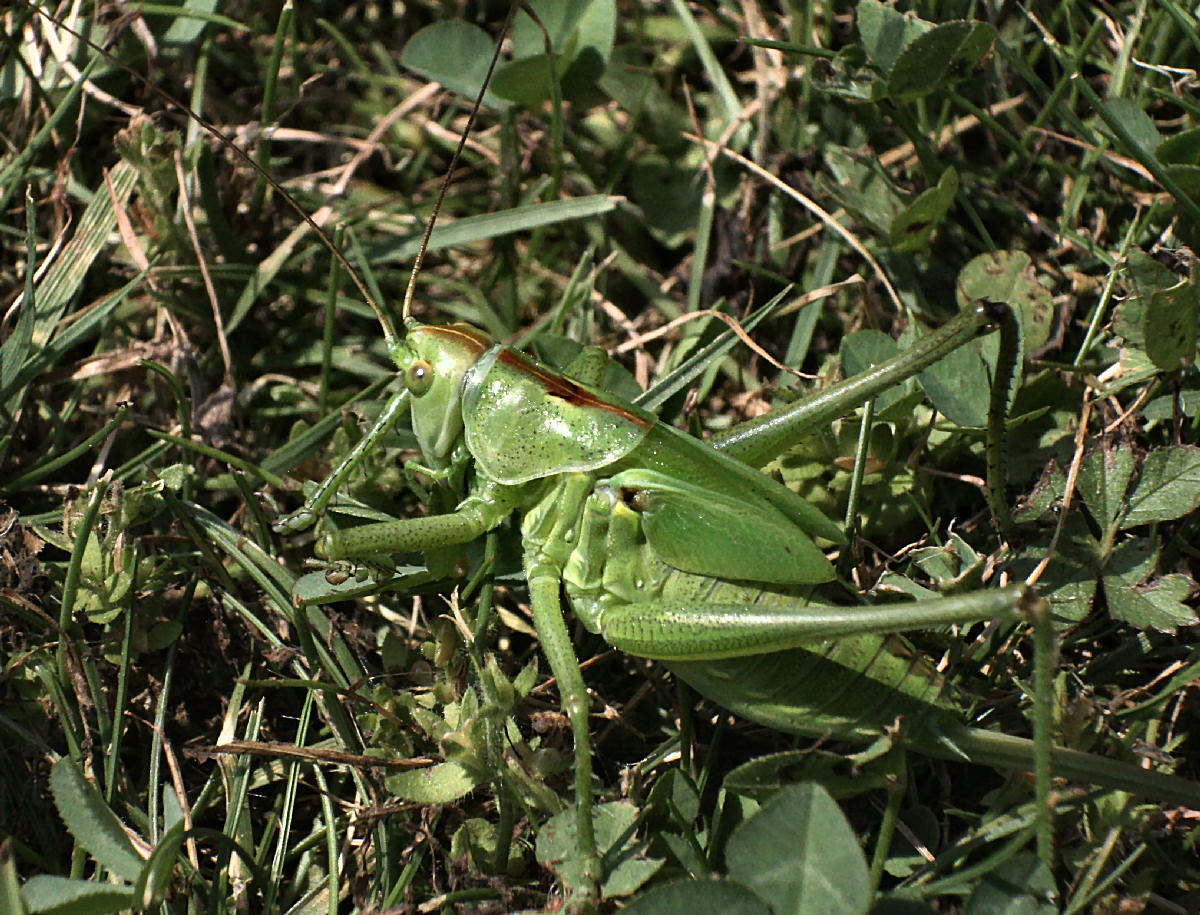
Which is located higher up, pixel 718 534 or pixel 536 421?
pixel 536 421

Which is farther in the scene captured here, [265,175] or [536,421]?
[265,175]

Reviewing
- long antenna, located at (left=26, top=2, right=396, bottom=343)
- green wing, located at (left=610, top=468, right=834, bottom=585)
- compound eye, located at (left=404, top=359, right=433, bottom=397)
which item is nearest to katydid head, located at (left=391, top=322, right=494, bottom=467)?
compound eye, located at (left=404, top=359, right=433, bottom=397)

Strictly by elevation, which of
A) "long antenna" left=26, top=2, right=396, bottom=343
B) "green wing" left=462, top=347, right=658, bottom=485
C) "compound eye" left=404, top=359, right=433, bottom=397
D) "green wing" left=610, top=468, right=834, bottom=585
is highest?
"long antenna" left=26, top=2, right=396, bottom=343

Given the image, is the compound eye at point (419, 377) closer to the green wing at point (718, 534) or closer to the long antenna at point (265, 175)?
the long antenna at point (265, 175)

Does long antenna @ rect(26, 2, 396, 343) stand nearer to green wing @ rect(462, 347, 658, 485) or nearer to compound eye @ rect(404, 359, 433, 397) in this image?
compound eye @ rect(404, 359, 433, 397)

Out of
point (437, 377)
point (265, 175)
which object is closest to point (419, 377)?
point (437, 377)

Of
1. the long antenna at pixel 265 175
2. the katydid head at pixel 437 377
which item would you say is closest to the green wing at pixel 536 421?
the katydid head at pixel 437 377

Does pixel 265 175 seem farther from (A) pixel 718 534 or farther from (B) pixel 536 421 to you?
(A) pixel 718 534

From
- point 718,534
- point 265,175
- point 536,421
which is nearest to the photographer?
point 718,534

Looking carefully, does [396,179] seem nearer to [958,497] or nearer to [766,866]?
[958,497]

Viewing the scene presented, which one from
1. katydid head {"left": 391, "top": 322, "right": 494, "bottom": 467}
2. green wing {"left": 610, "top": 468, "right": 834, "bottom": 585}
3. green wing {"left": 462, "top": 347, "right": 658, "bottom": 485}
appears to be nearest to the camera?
green wing {"left": 610, "top": 468, "right": 834, "bottom": 585}
